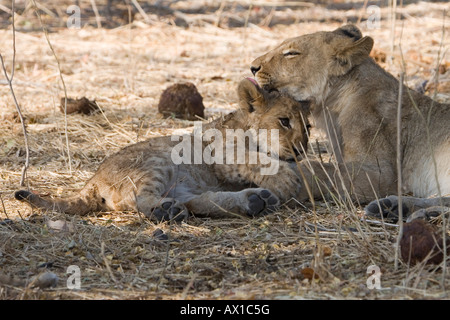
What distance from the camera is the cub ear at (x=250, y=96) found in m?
4.98

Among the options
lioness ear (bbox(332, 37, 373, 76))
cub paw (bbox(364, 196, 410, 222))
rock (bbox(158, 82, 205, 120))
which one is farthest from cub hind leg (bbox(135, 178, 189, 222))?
rock (bbox(158, 82, 205, 120))

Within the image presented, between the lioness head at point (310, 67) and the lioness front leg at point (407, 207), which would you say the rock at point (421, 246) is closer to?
the lioness front leg at point (407, 207)

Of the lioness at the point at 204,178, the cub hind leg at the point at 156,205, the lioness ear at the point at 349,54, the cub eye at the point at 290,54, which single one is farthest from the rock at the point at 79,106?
the lioness ear at the point at 349,54

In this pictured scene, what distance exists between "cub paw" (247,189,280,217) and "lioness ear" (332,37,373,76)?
1.31 m

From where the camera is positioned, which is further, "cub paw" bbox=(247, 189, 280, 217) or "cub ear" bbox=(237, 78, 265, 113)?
"cub ear" bbox=(237, 78, 265, 113)

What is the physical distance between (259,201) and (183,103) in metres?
2.88

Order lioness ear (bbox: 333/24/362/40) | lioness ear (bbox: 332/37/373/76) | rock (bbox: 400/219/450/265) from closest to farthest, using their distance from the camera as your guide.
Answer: rock (bbox: 400/219/450/265)
lioness ear (bbox: 332/37/373/76)
lioness ear (bbox: 333/24/362/40)

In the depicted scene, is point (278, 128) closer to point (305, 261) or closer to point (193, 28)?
point (305, 261)

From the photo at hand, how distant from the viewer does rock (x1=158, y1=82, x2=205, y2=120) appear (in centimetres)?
717

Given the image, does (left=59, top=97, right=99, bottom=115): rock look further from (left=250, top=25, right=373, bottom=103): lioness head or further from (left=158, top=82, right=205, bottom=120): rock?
(left=250, top=25, right=373, bottom=103): lioness head

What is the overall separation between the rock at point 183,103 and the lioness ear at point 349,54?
7.10 ft
